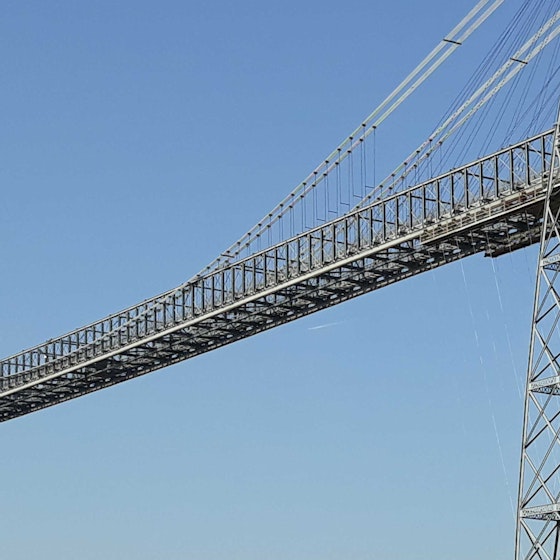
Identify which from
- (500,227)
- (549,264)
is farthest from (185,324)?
(549,264)

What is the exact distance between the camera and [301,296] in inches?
2712

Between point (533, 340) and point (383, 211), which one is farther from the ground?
point (383, 211)

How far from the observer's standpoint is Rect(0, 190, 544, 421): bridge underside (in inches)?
2245

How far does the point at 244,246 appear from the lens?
75.4m

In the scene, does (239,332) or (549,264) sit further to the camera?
(239,332)

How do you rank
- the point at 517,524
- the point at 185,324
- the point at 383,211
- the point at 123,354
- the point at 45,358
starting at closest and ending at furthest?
the point at 517,524 → the point at 383,211 → the point at 185,324 → the point at 123,354 → the point at 45,358

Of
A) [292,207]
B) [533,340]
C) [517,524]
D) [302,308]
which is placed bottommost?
[517,524]

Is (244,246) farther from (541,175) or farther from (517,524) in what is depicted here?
(517,524)

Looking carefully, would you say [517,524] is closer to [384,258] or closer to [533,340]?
[533,340]

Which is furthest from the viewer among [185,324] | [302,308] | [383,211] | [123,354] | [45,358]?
[45,358]

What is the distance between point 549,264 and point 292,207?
24764mm

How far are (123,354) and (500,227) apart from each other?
29.0 m

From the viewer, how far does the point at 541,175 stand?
5409 cm

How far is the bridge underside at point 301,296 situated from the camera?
57.0 m
